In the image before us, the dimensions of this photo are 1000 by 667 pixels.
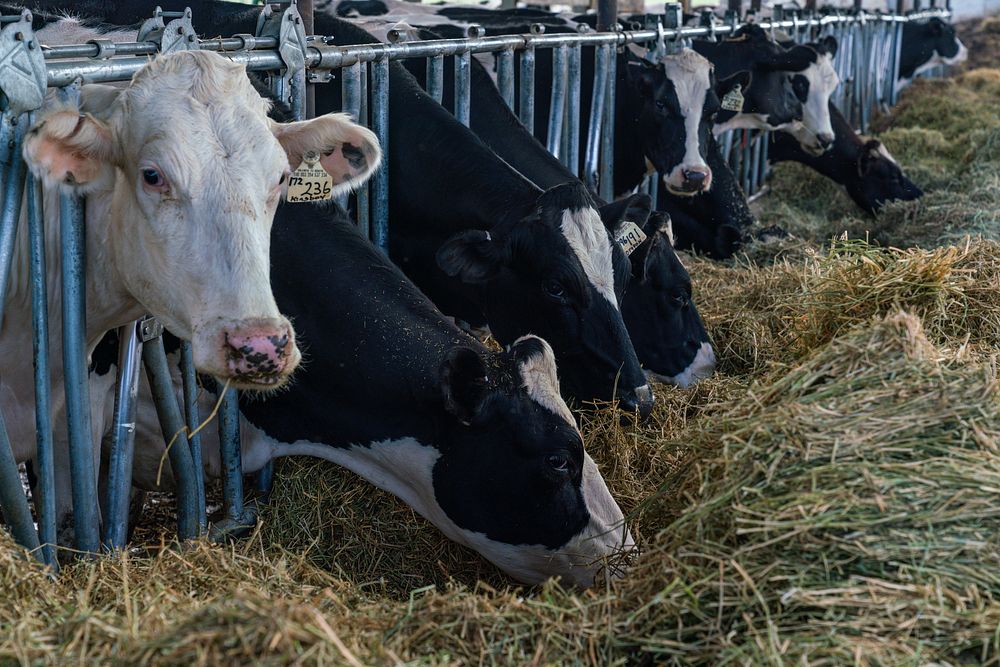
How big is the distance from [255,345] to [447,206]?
2.47m

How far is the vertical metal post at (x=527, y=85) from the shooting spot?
6281 millimetres

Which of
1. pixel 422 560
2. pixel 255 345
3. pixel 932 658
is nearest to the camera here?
pixel 932 658

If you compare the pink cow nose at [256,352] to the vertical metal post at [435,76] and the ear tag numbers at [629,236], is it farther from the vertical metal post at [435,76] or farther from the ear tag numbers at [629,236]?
A: the vertical metal post at [435,76]

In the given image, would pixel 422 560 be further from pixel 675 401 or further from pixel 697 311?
pixel 697 311

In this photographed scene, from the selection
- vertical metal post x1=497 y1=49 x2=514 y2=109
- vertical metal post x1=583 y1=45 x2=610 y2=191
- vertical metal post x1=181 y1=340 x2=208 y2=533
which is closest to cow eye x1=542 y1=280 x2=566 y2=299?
vertical metal post x1=181 y1=340 x2=208 y2=533

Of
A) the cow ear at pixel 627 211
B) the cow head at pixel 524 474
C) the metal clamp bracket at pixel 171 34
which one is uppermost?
the metal clamp bracket at pixel 171 34

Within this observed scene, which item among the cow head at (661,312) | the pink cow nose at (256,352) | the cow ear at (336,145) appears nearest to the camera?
the pink cow nose at (256,352)

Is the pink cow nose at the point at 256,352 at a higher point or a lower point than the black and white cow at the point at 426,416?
higher

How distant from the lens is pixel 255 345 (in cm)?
282

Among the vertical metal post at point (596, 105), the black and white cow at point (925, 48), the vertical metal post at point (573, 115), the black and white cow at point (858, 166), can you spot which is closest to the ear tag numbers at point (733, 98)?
the vertical metal post at point (596, 105)

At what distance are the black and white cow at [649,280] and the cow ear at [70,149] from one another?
2741 mm

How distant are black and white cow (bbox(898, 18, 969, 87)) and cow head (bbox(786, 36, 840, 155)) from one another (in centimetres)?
947

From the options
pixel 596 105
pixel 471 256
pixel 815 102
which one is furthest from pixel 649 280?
pixel 815 102

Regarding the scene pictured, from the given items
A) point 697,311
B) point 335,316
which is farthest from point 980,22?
point 335,316
